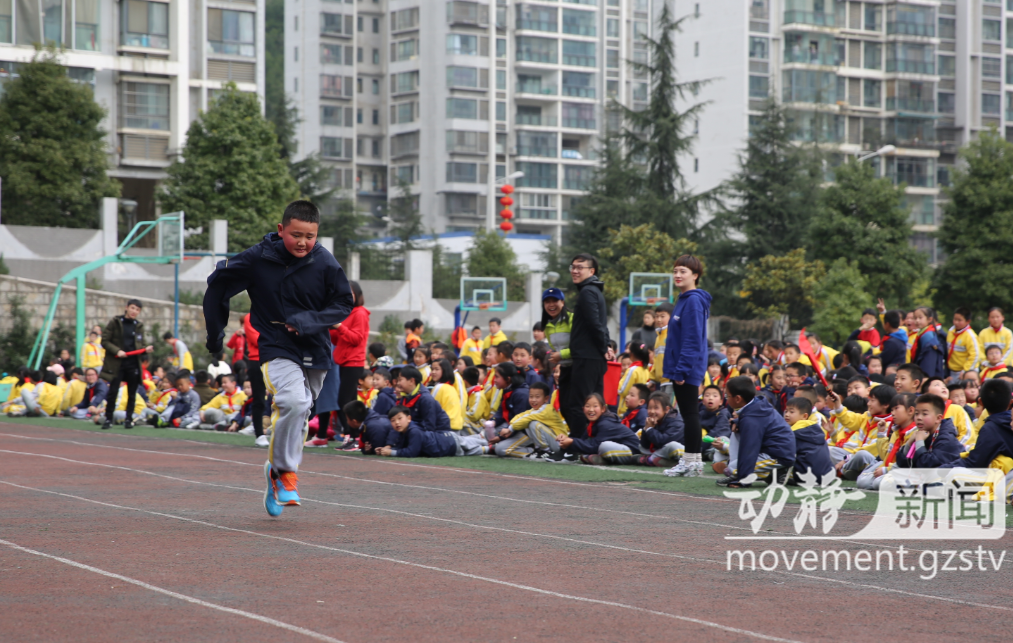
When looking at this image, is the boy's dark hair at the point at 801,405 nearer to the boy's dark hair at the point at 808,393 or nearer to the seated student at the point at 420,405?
the boy's dark hair at the point at 808,393

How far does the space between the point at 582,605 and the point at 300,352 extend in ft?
10.7

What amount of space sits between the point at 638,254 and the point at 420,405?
31262mm

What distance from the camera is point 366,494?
999 centimetres

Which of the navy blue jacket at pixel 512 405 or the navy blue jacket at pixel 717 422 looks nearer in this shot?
the navy blue jacket at pixel 717 422

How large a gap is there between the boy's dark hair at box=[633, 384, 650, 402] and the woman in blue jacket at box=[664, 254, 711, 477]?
A: 265 centimetres

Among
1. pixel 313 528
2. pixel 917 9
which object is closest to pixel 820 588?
pixel 313 528

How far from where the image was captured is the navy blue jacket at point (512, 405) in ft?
50.5

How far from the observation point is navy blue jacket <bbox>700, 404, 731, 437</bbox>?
1372cm

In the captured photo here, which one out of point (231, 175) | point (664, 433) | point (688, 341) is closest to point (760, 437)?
point (688, 341)

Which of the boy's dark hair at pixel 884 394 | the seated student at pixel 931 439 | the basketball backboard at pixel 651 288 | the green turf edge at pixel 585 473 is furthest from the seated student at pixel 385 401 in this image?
the basketball backboard at pixel 651 288

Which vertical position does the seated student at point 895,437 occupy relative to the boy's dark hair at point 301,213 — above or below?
below

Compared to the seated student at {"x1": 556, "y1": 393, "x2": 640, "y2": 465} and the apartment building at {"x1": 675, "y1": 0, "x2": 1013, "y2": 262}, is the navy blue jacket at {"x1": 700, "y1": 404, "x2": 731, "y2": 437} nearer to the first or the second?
the seated student at {"x1": 556, "y1": 393, "x2": 640, "y2": 465}

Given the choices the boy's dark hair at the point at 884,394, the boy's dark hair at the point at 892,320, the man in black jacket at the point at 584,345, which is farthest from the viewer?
the boy's dark hair at the point at 892,320

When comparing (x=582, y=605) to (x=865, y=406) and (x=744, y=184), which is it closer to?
(x=865, y=406)
